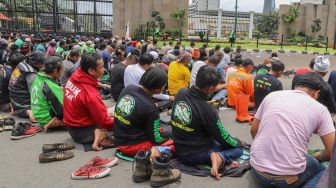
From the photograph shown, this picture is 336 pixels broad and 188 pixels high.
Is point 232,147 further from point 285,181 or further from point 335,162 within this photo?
point 335,162

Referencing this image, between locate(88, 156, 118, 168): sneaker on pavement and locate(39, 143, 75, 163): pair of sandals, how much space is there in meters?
0.46

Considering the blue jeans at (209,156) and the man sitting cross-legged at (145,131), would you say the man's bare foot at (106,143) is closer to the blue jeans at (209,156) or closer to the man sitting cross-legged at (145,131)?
the man sitting cross-legged at (145,131)

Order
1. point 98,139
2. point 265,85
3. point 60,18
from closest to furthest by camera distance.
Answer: point 98,139, point 265,85, point 60,18

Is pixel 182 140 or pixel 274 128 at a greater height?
pixel 274 128

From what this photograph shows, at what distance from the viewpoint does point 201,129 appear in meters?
3.85

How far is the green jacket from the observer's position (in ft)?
17.7

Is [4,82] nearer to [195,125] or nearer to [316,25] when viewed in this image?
[195,125]

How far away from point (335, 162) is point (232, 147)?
77.3 inches

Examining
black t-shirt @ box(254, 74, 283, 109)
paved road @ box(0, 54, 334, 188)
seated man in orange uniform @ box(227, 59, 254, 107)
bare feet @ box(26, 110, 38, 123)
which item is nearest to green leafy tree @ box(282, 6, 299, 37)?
seated man in orange uniform @ box(227, 59, 254, 107)

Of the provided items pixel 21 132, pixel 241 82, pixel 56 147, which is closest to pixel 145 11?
pixel 241 82

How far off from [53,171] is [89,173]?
1.78ft

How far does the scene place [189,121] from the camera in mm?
3811

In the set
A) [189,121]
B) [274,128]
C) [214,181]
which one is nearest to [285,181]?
[274,128]

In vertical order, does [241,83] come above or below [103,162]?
above
